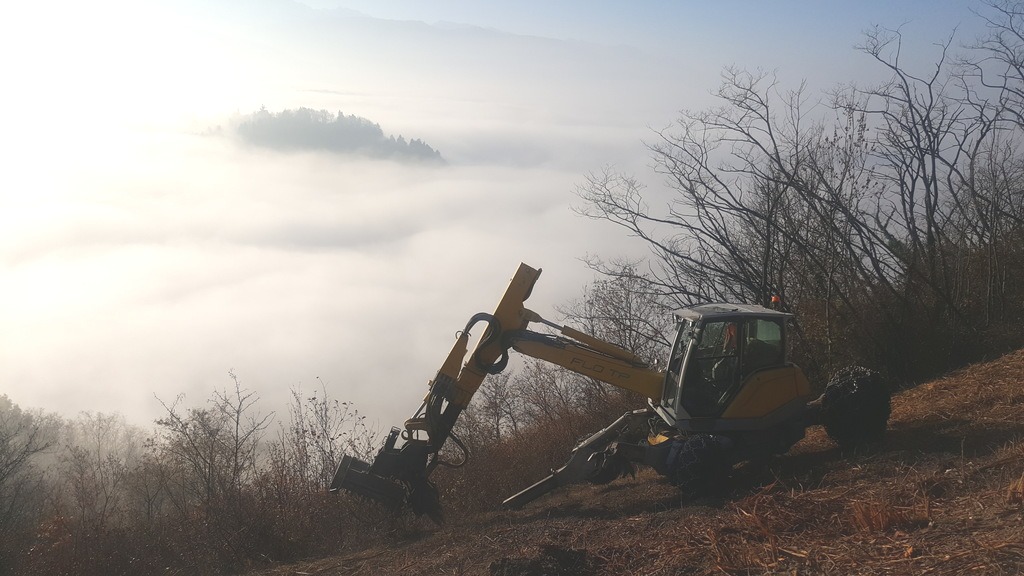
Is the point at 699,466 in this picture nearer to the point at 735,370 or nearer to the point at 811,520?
the point at 735,370

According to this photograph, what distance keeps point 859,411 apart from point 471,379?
16.8ft

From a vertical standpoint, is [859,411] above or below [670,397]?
below

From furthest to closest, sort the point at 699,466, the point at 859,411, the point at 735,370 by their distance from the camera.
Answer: the point at 859,411 < the point at 735,370 < the point at 699,466

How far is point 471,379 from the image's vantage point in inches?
389

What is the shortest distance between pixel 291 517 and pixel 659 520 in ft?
19.4

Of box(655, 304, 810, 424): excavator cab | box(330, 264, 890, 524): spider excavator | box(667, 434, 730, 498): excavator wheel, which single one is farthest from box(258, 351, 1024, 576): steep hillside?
box(655, 304, 810, 424): excavator cab

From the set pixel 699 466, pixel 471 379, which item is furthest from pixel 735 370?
pixel 471 379

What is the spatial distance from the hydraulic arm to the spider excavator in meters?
0.01

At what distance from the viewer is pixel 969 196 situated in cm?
1738

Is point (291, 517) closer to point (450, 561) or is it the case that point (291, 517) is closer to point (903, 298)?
point (450, 561)

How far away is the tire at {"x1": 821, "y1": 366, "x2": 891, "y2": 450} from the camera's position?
956cm

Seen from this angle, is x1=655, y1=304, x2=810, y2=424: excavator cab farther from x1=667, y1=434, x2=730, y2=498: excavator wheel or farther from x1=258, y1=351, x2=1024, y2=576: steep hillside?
x1=258, y1=351, x2=1024, y2=576: steep hillside

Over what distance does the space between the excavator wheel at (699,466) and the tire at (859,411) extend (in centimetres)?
202

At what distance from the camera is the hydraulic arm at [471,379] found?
976cm
